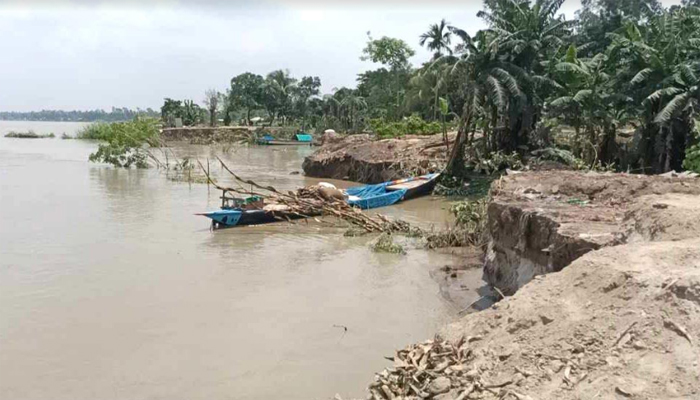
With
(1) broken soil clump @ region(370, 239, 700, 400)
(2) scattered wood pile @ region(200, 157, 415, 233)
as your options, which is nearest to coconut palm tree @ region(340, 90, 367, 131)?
(2) scattered wood pile @ region(200, 157, 415, 233)

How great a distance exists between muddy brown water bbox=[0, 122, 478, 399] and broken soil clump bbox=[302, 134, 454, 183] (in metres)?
8.01

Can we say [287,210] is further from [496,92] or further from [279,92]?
[279,92]

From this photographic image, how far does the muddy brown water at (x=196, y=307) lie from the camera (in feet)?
23.6

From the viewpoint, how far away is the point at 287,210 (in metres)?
16.9

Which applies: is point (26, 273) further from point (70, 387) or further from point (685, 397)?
point (685, 397)

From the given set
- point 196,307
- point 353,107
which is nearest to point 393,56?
point 353,107

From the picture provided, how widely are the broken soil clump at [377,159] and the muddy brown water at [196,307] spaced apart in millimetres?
8013

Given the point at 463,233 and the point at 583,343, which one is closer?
the point at 583,343

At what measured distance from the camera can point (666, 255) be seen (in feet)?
16.9

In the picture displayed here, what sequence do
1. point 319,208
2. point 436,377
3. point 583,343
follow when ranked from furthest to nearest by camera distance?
point 319,208
point 436,377
point 583,343

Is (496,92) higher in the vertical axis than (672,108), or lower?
higher

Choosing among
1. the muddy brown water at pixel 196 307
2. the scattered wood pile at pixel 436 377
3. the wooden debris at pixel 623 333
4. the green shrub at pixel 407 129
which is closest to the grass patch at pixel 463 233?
the muddy brown water at pixel 196 307

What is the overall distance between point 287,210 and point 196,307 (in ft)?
24.1

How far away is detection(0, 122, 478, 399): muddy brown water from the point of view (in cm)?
720
